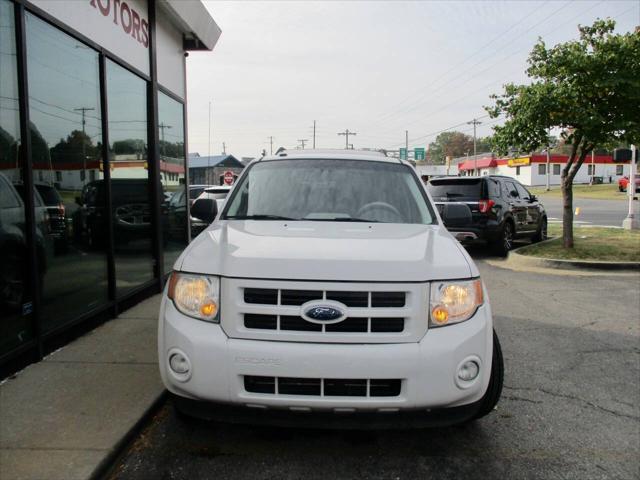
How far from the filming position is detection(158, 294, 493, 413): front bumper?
2787 millimetres

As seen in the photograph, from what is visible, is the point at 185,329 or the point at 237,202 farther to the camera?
the point at 237,202

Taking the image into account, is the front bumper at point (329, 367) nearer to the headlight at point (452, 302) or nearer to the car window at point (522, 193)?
the headlight at point (452, 302)

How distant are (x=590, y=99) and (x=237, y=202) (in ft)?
29.0

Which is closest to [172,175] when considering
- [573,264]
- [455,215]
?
[455,215]

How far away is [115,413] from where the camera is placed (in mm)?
Result: 3629

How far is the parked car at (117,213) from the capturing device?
5699mm

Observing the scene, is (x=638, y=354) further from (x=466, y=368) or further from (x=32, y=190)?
(x=32, y=190)

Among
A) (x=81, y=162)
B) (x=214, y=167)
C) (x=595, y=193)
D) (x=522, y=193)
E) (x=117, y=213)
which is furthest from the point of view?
(x=214, y=167)

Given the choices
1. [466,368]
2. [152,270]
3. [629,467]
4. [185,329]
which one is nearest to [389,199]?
[466,368]

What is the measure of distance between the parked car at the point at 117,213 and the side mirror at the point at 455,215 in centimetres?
357

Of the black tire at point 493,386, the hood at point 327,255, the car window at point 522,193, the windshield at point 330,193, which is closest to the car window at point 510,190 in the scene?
the car window at point 522,193

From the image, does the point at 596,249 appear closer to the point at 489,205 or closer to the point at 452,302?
the point at 489,205

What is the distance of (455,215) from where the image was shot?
181 inches

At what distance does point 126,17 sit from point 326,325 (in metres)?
5.53
